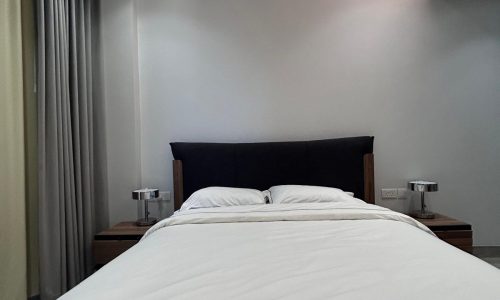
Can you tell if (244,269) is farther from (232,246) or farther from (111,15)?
(111,15)

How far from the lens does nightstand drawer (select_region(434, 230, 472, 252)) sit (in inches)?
103

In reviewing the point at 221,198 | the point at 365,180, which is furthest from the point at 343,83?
the point at 221,198

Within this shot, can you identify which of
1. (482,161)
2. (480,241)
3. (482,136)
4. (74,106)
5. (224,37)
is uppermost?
→ (224,37)

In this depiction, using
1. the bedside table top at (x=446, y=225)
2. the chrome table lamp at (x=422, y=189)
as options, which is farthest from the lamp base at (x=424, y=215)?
the bedside table top at (x=446, y=225)

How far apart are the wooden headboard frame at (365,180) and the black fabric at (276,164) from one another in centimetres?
4

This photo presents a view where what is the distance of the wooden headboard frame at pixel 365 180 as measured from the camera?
3.01 meters

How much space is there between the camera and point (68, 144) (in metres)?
2.53

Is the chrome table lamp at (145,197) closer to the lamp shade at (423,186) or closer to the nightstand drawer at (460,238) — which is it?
the lamp shade at (423,186)

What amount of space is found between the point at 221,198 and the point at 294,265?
4.41 feet

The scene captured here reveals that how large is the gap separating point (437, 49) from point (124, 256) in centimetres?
319

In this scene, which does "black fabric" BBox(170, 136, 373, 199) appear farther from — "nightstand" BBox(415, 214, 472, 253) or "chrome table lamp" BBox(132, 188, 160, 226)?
"nightstand" BBox(415, 214, 472, 253)

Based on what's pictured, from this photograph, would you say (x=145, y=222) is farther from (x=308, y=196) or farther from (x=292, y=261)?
(x=292, y=261)

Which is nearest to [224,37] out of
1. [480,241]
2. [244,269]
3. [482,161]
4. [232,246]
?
[232,246]

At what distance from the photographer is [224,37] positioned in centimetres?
320
